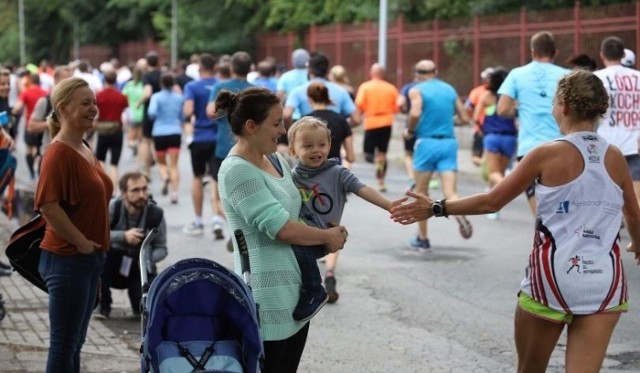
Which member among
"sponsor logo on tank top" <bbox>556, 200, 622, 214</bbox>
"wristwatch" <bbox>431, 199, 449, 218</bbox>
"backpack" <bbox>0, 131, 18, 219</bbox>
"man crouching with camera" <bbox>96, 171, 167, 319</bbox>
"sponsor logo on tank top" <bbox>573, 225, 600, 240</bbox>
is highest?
"sponsor logo on tank top" <bbox>556, 200, 622, 214</bbox>

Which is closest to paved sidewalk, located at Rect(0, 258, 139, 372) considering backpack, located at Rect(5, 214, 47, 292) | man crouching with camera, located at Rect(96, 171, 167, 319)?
man crouching with camera, located at Rect(96, 171, 167, 319)

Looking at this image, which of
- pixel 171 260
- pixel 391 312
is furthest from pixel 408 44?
pixel 391 312

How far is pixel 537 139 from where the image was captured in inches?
448

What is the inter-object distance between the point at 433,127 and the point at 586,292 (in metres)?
7.79

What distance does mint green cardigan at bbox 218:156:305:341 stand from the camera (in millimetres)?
5254

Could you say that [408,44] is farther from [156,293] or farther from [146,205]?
[156,293]

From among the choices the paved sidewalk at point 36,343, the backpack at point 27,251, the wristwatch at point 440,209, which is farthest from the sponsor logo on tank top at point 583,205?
the paved sidewalk at point 36,343

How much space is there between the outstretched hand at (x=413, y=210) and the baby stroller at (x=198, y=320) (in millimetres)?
952

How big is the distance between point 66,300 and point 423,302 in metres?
4.58

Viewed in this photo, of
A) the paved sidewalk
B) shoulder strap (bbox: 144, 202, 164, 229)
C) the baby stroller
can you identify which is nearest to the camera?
the baby stroller

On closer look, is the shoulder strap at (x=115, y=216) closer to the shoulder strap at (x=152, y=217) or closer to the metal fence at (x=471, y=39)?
the shoulder strap at (x=152, y=217)

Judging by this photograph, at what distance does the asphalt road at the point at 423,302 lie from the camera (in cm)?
809

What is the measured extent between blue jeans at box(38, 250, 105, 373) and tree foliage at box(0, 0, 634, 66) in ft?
79.8

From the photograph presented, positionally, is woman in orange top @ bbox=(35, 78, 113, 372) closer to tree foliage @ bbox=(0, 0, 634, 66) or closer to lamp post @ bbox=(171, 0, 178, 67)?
tree foliage @ bbox=(0, 0, 634, 66)
